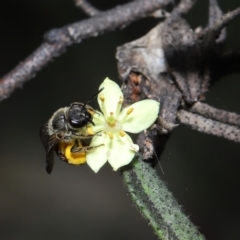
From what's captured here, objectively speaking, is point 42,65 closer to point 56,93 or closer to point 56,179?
point 56,93

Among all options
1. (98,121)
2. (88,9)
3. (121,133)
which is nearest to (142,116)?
(121,133)

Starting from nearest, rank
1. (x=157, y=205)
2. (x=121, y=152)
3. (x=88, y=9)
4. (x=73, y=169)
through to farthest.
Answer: (x=157, y=205) < (x=121, y=152) < (x=88, y=9) < (x=73, y=169)

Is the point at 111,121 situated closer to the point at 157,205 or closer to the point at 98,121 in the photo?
the point at 98,121

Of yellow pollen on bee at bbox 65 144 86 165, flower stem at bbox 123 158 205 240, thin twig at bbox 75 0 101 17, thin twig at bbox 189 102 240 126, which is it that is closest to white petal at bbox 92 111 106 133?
yellow pollen on bee at bbox 65 144 86 165

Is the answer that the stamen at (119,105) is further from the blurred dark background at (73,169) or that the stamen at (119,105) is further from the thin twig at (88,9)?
the blurred dark background at (73,169)

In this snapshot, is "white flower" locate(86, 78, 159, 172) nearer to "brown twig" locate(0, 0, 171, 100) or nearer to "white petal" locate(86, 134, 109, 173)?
"white petal" locate(86, 134, 109, 173)

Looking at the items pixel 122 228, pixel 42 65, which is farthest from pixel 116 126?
pixel 122 228

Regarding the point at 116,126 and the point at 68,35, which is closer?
the point at 116,126
